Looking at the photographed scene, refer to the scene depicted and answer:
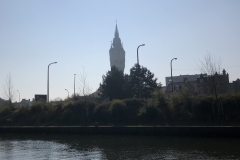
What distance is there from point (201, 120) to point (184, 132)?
6126 mm

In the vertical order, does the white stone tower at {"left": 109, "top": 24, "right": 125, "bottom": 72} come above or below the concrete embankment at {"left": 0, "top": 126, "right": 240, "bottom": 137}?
above

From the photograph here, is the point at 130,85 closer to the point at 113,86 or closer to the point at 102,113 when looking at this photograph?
the point at 113,86

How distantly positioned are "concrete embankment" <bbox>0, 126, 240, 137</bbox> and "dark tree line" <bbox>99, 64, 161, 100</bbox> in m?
25.0

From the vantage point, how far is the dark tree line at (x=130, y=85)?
62.9 metres

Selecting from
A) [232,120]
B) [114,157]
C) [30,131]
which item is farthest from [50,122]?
[114,157]

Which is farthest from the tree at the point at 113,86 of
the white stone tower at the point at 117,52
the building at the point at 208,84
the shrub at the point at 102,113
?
the white stone tower at the point at 117,52

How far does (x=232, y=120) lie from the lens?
32406mm

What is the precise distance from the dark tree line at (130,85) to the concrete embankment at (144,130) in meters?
25.0

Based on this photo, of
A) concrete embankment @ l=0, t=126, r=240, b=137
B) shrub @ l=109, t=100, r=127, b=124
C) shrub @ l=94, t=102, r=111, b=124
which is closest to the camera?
concrete embankment @ l=0, t=126, r=240, b=137

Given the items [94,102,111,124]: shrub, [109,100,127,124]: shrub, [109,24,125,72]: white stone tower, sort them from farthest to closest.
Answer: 1. [109,24,125,72]: white stone tower
2. [94,102,111,124]: shrub
3. [109,100,127,124]: shrub

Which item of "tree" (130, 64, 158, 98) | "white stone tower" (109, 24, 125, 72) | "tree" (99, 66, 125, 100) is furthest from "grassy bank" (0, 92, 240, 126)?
"white stone tower" (109, 24, 125, 72)

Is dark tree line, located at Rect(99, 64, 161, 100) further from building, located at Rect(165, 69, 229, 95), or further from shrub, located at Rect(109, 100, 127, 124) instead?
shrub, located at Rect(109, 100, 127, 124)

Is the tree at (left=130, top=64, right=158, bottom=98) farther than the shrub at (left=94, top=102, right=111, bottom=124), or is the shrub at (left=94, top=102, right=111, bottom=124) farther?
the tree at (left=130, top=64, right=158, bottom=98)

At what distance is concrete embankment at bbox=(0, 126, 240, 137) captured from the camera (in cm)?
2734
